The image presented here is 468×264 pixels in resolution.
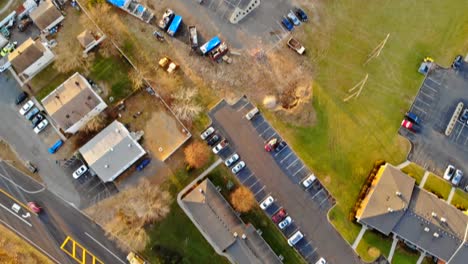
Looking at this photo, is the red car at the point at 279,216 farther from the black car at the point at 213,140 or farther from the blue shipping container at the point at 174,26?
the blue shipping container at the point at 174,26

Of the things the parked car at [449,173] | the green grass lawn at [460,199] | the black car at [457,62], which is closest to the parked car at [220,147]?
the parked car at [449,173]

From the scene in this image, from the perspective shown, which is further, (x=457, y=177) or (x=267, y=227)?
(x=457, y=177)

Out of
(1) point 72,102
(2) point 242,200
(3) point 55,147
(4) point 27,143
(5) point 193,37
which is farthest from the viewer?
(5) point 193,37

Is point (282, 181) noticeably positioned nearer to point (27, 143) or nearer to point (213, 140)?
point (213, 140)

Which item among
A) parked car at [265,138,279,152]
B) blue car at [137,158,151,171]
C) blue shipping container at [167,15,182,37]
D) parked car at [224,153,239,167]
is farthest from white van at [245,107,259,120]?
blue shipping container at [167,15,182,37]

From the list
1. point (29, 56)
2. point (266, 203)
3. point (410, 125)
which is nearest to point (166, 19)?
point (29, 56)

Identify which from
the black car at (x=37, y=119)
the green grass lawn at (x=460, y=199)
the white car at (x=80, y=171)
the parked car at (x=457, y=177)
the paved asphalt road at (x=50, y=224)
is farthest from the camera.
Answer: the black car at (x=37, y=119)
